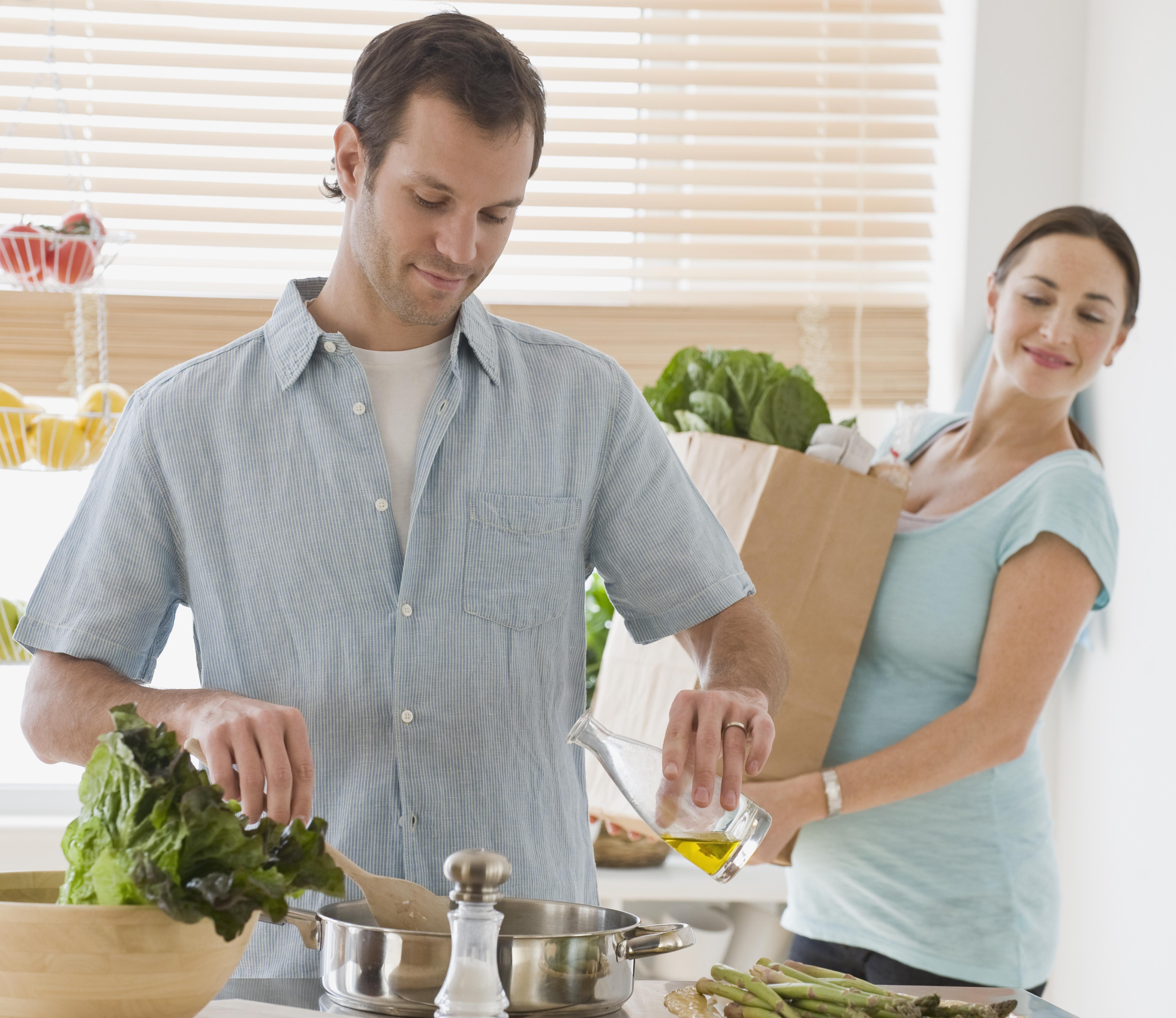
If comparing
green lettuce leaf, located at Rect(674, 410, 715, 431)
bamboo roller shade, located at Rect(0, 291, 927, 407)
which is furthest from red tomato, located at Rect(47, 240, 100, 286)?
green lettuce leaf, located at Rect(674, 410, 715, 431)

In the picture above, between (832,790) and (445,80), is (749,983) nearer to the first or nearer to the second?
(832,790)

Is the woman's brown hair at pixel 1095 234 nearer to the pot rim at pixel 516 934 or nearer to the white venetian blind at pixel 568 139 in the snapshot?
the white venetian blind at pixel 568 139

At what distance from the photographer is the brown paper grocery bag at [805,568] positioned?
164 centimetres

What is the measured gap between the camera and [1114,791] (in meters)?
2.02

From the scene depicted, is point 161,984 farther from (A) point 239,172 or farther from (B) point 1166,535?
(A) point 239,172

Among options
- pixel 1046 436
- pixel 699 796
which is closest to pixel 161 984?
pixel 699 796

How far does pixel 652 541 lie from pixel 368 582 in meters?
0.29

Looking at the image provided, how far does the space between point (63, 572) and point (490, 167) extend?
0.56 m

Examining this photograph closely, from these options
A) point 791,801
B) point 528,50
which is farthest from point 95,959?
point 528,50

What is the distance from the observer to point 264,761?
890 mm

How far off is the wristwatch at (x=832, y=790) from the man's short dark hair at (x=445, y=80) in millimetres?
848

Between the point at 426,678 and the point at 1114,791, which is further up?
the point at 426,678

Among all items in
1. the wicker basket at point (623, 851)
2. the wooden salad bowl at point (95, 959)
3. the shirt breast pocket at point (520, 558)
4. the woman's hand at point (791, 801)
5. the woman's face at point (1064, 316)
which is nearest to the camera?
the wooden salad bowl at point (95, 959)

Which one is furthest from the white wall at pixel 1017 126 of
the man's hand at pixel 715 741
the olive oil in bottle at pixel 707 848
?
the olive oil in bottle at pixel 707 848
